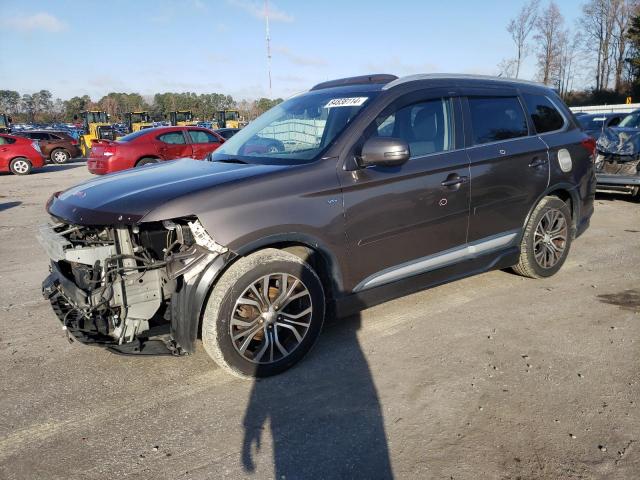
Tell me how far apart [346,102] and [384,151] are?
713 millimetres

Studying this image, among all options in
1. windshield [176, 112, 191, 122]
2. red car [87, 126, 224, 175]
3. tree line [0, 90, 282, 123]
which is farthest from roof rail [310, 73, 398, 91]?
tree line [0, 90, 282, 123]

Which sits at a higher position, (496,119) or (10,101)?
(10,101)

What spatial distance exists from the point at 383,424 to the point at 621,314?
257cm

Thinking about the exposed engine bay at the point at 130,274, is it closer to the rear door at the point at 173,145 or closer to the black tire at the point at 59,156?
the rear door at the point at 173,145

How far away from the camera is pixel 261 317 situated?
3078 mm

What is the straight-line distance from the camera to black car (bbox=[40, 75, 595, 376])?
289cm

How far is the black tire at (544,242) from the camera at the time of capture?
4520mm

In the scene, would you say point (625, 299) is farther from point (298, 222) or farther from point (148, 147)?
point (148, 147)

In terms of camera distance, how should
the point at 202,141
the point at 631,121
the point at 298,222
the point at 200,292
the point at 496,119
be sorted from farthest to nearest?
the point at 202,141 < the point at 631,121 < the point at 496,119 < the point at 298,222 < the point at 200,292

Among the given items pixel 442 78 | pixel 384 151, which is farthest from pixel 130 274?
pixel 442 78

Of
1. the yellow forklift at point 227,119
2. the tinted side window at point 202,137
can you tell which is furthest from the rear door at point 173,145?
the yellow forklift at point 227,119

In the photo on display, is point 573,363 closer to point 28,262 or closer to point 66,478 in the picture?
point 66,478

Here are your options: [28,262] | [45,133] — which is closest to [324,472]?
[28,262]

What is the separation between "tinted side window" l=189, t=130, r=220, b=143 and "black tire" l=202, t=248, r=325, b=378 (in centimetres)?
1221
